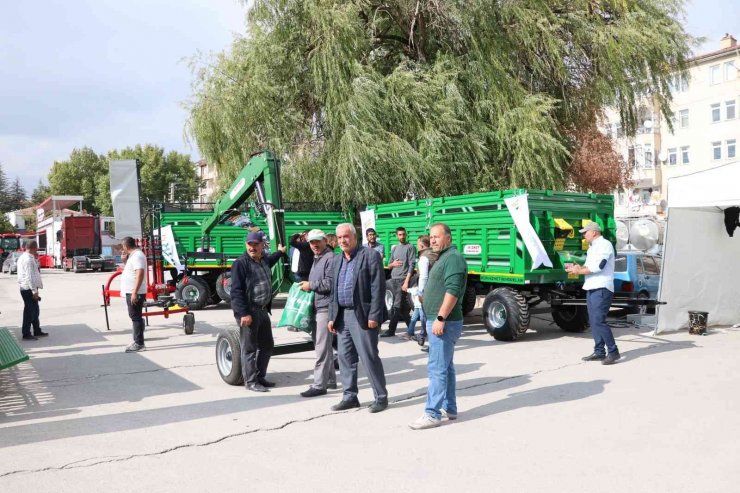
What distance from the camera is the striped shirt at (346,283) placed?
6188mm

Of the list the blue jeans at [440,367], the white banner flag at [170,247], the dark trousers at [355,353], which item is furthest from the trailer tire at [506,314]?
the white banner flag at [170,247]

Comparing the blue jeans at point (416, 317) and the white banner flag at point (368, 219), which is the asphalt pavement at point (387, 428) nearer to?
the blue jeans at point (416, 317)

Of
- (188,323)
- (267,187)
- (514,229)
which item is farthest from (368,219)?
(267,187)

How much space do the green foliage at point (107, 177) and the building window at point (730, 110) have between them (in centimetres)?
4947

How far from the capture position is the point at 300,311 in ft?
24.6

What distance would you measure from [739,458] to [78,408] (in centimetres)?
575

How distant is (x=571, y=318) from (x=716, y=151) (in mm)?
39636

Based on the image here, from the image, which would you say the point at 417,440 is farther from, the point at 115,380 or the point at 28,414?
the point at 115,380

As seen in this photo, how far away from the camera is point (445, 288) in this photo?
5.54m

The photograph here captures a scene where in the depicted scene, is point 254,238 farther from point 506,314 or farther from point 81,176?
point 81,176

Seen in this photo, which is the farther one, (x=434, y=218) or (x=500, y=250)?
(x=434, y=218)

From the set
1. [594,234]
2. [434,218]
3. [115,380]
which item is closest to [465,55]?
[434,218]

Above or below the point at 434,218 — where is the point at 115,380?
below

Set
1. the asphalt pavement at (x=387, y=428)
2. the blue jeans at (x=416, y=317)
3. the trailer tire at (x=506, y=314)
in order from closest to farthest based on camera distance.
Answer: the asphalt pavement at (x=387, y=428), the blue jeans at (x=416, y=317), the trailer tire at (x=506, y=314)
